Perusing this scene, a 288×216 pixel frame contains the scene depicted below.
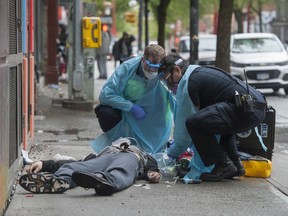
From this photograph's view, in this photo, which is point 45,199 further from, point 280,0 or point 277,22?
point 277,22

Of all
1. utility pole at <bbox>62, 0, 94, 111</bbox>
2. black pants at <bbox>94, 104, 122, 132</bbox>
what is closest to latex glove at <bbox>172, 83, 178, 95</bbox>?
black pants at <bbox>94, 104, 122, 132</bbox>

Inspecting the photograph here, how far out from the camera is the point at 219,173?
7.02 metres

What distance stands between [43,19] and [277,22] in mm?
33822

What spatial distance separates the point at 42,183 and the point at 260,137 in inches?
103

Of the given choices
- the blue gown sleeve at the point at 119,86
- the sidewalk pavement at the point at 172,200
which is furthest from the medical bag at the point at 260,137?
the blue gown sleeve at the point at 119,86

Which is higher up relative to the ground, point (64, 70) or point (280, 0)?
point (280, 0)

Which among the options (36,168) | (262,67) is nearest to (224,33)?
(262,67)

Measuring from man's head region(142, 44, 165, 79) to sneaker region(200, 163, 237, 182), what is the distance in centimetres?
123

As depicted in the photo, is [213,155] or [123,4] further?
[123,4]

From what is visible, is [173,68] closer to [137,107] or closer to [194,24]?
[137,107]

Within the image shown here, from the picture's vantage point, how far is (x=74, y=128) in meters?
11.6

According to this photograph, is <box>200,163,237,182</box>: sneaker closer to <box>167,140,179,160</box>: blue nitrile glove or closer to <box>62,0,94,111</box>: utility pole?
<box>167,140,179,160</box>: blue nitrile glove

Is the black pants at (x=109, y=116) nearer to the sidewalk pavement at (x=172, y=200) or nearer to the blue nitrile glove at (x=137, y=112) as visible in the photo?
the blue nitrile glove at (x=137, y=112)

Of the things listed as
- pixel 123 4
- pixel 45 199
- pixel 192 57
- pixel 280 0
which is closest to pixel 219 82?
pixel 45 199
